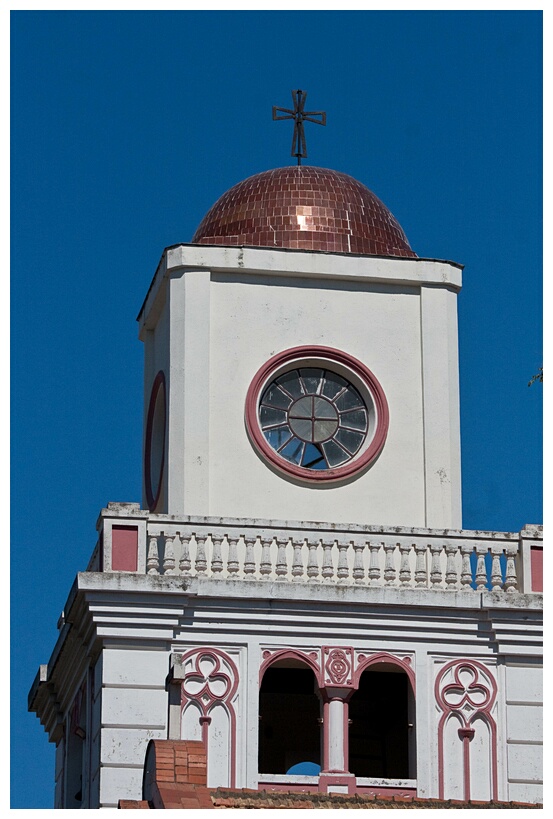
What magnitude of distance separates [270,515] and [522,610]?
11.1 feet

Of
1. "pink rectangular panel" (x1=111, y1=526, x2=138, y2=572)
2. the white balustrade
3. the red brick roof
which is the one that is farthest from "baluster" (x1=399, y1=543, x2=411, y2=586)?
"pink rectangular panel" (x1=111, y1=526, x2=138, y2=572)

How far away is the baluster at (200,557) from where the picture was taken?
101ft

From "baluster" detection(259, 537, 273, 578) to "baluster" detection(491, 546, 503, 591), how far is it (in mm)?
2700

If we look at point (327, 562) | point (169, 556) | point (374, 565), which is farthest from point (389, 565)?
point (169, 556)

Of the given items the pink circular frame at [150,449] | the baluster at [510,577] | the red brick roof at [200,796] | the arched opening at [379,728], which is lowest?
the red brick roof at [200,796]

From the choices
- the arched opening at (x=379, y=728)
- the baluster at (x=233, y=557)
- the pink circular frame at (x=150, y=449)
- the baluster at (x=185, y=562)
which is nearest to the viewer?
the baluster at (x=185, y=562)

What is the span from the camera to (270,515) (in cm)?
3241

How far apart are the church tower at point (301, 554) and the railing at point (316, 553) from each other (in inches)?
1.1

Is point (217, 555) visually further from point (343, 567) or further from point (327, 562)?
point (343, 567)

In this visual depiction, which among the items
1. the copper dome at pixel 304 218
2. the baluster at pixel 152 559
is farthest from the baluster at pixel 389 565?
the copper dome at pixel 304 218

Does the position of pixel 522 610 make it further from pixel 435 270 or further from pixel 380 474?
pixel 435 270

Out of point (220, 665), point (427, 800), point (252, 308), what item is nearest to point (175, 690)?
point (220, 665)

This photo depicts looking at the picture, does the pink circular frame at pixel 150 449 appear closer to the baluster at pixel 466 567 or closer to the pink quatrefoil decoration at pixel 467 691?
the baluster at pixel 466 567

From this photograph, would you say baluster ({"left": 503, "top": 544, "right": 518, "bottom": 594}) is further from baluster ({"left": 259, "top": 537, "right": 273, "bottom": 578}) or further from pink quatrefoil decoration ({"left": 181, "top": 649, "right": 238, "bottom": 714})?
pink quatrefoil decoration ({"left": 181, "top": 649, "right": 238, "bottom": 714})
